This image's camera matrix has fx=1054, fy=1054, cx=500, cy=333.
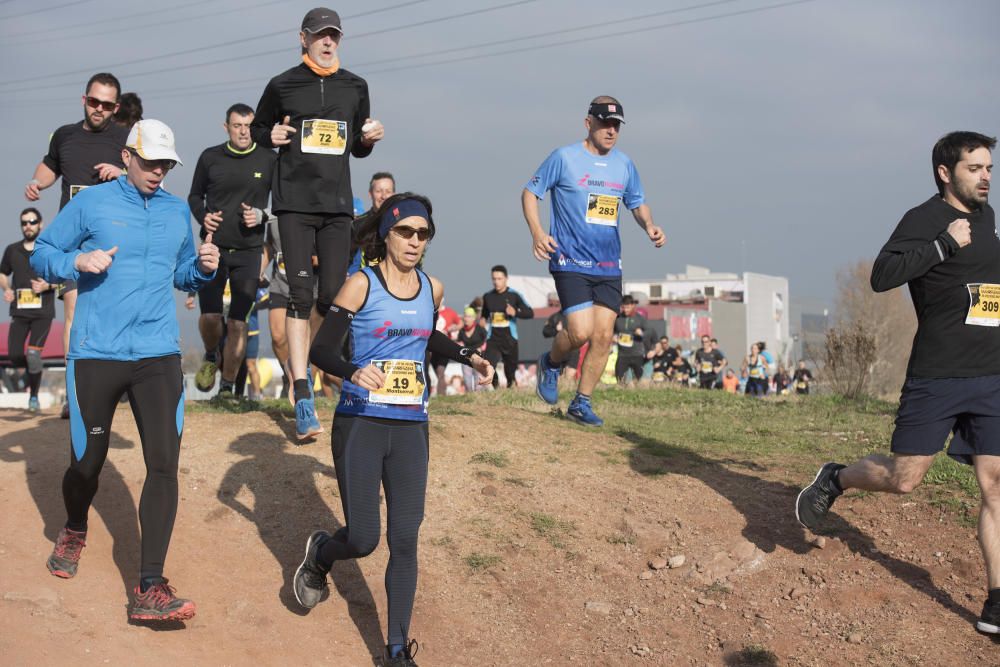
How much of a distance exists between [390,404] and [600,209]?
416 cm

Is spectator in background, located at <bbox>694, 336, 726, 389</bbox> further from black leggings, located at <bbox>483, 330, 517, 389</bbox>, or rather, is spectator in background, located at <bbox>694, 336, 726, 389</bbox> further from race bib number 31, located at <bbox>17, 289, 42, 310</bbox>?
race bib number 31, located at <bbox>17, 289, 42, 310</bbox>

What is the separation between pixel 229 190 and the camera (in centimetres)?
933

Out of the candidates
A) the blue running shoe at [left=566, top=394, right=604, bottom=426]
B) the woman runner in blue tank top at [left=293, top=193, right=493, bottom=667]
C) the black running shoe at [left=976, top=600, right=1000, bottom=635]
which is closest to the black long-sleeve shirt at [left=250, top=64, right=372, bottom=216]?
the woman runner in blue tank top at [left=293, top=193, right=493, bottom=667]

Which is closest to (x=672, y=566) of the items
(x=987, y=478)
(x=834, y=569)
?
(x=834, y=569)

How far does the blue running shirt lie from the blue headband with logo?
140 inches

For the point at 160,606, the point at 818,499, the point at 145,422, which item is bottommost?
the point at 160,606

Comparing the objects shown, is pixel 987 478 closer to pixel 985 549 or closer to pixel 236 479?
pixel 985 549

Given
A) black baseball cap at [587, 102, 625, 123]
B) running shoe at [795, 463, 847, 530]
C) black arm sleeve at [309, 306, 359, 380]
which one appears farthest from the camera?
black baseball cap at [587, 102, 625, 123]

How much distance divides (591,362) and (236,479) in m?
3.36

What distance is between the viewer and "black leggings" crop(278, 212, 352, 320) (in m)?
7.63

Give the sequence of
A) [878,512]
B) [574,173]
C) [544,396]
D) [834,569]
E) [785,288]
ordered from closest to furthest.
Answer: [834,569]
[878,512]
[574,173]
[544,396]
[785,288]

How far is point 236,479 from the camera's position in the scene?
7559mm

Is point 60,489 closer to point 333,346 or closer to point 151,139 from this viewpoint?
point 151,139

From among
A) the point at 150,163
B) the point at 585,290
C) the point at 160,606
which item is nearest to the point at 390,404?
the point at 160,606
